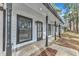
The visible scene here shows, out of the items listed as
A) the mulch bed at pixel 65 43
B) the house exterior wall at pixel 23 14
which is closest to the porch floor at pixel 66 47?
the mulch bed at pixel 65 43

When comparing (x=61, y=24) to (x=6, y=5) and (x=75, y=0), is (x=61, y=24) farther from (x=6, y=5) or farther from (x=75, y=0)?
(x=6, y=5)

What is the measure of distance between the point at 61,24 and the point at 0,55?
171 cm

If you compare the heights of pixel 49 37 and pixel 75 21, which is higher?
pixel 75 21

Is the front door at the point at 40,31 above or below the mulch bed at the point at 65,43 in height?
above

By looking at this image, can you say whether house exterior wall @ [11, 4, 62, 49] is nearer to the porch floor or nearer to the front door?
the front door

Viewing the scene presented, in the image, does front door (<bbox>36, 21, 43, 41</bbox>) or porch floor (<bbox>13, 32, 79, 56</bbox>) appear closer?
porch floor (<bbox>13, 32, 79, 56</bbox>)

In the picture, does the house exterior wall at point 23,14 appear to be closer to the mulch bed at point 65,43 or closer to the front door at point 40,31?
the front door at point 40,31

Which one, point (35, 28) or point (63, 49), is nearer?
point (63, 49)

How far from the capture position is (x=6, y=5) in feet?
10.2

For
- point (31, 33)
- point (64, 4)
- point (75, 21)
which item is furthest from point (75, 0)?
point (31, 33)

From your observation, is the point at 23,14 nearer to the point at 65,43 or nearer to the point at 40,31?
the point at 40,31

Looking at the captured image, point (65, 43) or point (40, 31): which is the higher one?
point (40, 31)

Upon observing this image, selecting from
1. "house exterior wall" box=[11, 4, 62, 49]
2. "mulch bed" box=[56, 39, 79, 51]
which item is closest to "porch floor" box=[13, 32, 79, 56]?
"mulch bed" box=[56, 39, 79, 51]

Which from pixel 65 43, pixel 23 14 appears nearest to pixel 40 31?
pixel 23 14
